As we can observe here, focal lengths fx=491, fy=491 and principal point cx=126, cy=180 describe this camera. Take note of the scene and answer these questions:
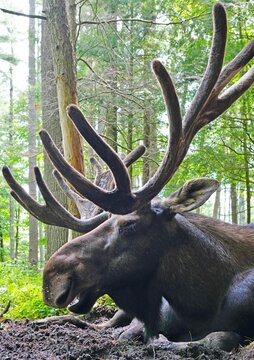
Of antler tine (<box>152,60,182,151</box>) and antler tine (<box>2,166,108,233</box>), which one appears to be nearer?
antler tine (<box>152,60,182,151</box>)

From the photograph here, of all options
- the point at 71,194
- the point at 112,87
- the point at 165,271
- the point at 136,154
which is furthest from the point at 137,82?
the point at 165,271

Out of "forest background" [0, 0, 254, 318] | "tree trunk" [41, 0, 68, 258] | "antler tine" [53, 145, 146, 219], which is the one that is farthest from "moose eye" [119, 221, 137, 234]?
"tree trunk" [41, 0, 68, 258]

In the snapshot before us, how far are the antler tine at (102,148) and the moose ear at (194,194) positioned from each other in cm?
42

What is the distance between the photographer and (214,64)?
124 inches

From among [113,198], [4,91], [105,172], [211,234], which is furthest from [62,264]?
[4,91]

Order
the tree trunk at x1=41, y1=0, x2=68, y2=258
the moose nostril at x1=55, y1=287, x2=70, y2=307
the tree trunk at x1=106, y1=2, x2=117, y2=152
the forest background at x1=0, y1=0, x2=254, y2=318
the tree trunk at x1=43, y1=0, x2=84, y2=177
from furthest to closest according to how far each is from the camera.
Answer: the tree trunk at x1=106, y1=2, x2=117, y2=152 → the tree trunk at x1=41, y1=0, x2=68, y2=258 → the forest background at x1=0, y1=0, x2=254, y2=318 → the tree trunk at x1=43, y1=0, x2=84, y2=177 → the moose nostril at x1=55, y1=287, x2=70, y2=307

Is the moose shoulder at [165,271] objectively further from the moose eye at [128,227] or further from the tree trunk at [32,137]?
the tree trunk at [32,137]

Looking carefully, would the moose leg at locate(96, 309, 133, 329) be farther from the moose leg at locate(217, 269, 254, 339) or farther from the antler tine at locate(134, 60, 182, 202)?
the antler tine at locate(134, 60, 182, 202)

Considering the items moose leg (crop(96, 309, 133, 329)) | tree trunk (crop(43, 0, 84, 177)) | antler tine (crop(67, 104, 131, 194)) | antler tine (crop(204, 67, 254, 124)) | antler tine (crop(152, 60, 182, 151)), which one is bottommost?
moose leg (crop(96, 309, 133, 329))

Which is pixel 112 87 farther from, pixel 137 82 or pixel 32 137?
pixel 32 137

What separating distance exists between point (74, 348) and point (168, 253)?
919 millimetres

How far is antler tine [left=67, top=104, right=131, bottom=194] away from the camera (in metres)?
2.81

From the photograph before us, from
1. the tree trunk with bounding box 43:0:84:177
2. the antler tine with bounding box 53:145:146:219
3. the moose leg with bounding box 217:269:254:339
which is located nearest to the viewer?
the moose leg with bounding box 217:269:254:339

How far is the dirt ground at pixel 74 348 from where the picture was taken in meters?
2.90
